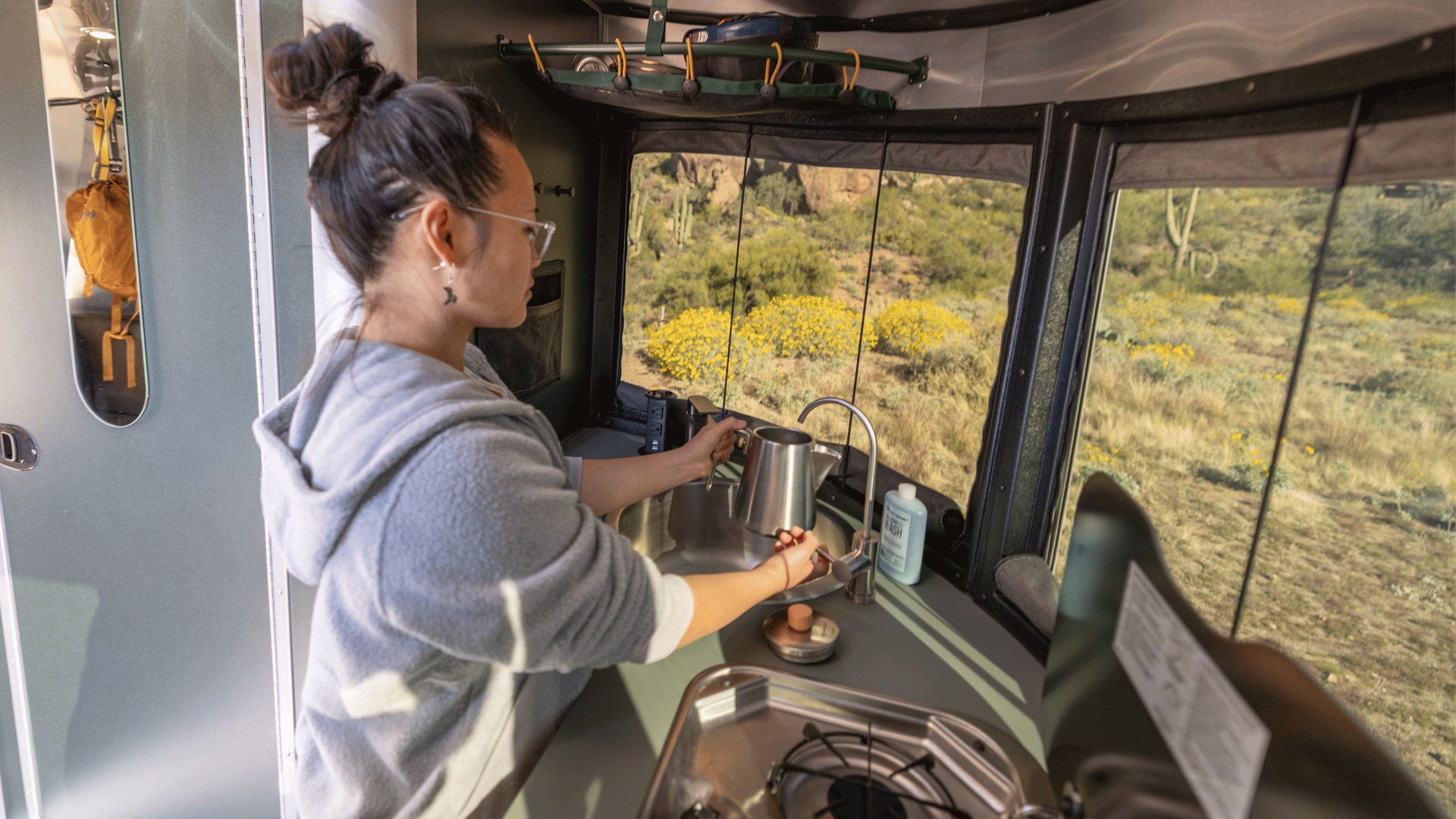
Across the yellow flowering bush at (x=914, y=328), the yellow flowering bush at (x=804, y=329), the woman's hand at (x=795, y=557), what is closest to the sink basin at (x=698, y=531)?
the woman's hand at (x=795, y=557)

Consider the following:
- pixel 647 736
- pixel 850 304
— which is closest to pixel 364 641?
pixel 647 736

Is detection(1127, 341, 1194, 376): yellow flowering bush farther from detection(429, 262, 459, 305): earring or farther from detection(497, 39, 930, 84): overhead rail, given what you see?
detection(429, 262, 459, 305): earring

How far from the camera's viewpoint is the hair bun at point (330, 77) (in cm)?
81

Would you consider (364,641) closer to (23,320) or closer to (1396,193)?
(1396,193)

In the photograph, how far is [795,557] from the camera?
1102mm

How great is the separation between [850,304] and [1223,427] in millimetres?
1865

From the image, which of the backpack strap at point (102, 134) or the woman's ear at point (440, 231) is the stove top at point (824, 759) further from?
the backpack strap at point (102, 134)

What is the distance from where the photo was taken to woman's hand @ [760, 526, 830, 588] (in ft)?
3.57

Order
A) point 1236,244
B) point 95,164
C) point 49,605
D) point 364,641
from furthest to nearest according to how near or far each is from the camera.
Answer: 1. point 49,605
2. point 95,164
3. point 1236,244
4. point 364,641

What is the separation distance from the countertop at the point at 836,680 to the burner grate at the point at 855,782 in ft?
0.35

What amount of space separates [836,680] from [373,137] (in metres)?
0.98

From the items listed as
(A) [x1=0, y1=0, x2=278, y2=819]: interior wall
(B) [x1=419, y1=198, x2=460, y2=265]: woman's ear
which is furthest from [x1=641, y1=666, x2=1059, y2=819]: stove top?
(A) [x1=0, y1=0, x2=278, y2=819]: interior wall

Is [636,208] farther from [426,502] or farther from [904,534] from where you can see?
[426,502]

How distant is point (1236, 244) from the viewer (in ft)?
4.15
